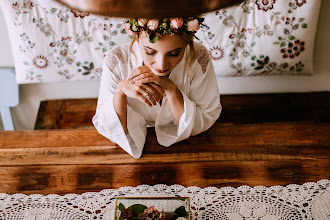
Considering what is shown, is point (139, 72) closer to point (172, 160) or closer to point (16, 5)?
point (172, 160)

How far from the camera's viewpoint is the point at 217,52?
1.79m

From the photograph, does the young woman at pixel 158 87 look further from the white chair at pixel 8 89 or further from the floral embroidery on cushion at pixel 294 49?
the white chair at pixel 8 89

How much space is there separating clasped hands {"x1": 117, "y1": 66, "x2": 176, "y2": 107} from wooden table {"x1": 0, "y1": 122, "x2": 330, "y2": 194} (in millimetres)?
179

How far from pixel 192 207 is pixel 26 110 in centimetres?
150

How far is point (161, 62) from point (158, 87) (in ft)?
0.47

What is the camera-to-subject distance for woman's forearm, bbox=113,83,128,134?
4.30 ft

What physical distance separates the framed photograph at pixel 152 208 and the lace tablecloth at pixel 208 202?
2.6 inches

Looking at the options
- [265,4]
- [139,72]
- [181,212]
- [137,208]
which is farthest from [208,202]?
[265,4]

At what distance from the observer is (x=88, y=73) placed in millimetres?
1875

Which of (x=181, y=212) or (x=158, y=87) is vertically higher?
(x=158, y=87)

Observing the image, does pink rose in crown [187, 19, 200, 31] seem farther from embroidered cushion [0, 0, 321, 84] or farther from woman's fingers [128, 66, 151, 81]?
embroidered cushion [0, 0, 321, 84]

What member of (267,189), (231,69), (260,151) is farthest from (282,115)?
(267,189)

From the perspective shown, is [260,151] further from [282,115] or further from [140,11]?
[140,11]

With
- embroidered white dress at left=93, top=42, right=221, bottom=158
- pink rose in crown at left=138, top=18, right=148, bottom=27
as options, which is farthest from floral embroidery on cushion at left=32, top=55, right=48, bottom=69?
pink rose in crown at left=138, top=18, right=148, bottom=27
